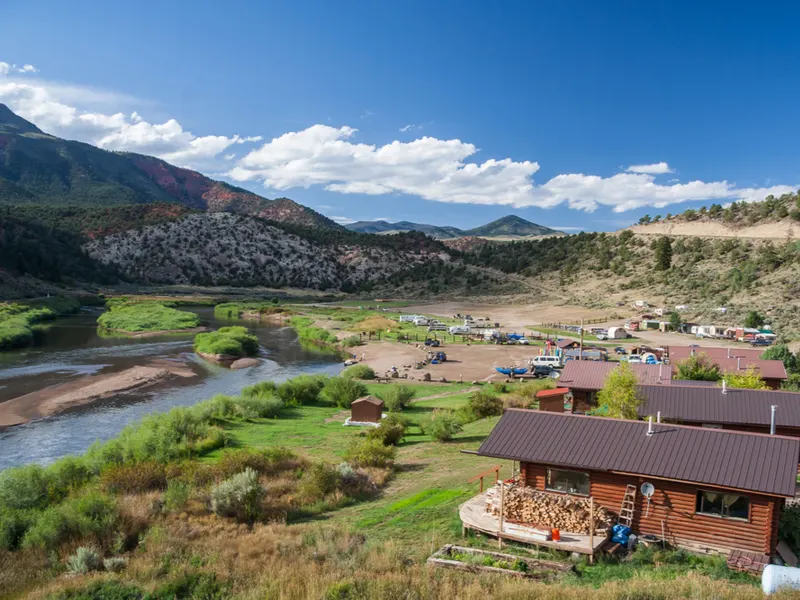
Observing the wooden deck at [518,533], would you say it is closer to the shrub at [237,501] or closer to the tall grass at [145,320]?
the shrub at [237,501]

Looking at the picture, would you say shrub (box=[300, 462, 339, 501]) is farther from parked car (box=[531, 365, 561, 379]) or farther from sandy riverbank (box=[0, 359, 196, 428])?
parked car (box=[531, 365, 561, 379])

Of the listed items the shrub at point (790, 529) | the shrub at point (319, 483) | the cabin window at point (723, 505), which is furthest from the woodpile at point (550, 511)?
the shrub at point (319, 483)

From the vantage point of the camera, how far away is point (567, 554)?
527 inches

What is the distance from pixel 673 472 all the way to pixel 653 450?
90 cm

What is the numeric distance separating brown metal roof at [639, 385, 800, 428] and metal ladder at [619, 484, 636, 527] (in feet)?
28.2

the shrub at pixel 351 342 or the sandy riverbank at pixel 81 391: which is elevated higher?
the shrub at pixel 351 342

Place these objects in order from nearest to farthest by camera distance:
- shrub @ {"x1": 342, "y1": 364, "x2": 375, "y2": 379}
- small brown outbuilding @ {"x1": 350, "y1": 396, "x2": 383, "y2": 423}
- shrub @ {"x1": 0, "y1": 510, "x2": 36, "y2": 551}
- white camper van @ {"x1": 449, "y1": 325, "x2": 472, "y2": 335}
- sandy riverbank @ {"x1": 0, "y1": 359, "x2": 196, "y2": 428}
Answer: shrub @ {"x1": 0, "y1": 510, "x2": 36, "y2": 551}
small brown outbuilding @ {"x1": 350, "y1": 396, "x2": 383, "y2": 423}
sandy riverbank @ {"x1": 0, "y1": 359, "x2": 196, "y2": 428}
shrub @ {"x1": 342, "y1": 364, "x2": 375, "y2": 379}
white camper van @ {"x1": 449, "y1": 325, "x2": 472, "y2": 335}

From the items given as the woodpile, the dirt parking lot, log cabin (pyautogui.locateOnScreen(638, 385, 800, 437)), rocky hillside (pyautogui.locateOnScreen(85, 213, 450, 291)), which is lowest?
the dirt parking lot

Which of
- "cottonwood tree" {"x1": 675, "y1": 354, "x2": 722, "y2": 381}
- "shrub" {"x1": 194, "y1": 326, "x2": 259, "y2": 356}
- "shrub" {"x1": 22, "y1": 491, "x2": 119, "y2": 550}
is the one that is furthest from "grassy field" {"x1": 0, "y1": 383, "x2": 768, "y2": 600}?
"shrub" {"x1": 194, "y1": 326, "x2": 259, "y2": 356}

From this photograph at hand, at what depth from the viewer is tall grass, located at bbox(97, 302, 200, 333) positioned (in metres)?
77.7

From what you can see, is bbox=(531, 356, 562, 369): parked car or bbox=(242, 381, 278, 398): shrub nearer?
bbox=(242, 381, 278, 398): shrub

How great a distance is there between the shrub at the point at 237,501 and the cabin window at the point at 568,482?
840cm

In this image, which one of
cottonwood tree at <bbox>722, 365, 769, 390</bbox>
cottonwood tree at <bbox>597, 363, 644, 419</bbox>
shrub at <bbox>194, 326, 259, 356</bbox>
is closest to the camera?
cottonwood tree at <bbox>597, 363, 644, 419</bbox>

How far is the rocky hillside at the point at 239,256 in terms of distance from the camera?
140000 millimetres
